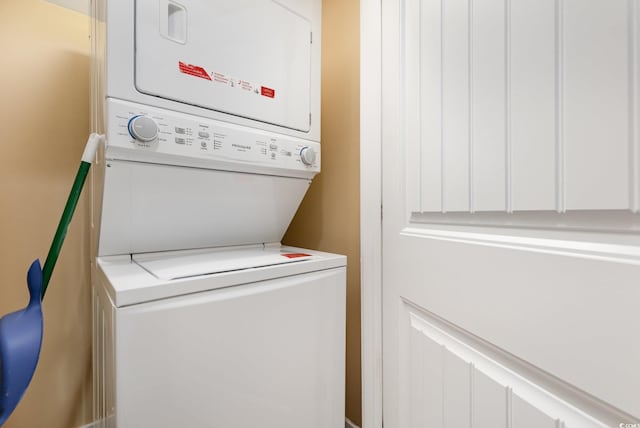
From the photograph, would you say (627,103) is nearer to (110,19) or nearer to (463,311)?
(463,311)

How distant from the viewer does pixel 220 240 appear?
1.23m

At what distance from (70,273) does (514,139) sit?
1.90 m

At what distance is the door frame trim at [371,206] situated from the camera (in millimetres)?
1206

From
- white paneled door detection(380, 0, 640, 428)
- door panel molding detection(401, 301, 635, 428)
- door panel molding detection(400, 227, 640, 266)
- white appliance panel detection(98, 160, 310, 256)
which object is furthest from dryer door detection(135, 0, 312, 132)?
door panel molding detection(401, 301, 635, 428)

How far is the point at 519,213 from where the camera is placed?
2.07ft

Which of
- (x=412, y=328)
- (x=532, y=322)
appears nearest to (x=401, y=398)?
(x=412, y=328)

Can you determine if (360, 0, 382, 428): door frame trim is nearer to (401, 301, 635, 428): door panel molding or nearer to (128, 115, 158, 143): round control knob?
(401, 301, 635, 428): door panel molding

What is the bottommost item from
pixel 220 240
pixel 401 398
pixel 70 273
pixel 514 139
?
pixel 401 398

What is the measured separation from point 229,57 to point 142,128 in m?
0.43

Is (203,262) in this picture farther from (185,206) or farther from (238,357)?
(238,357)

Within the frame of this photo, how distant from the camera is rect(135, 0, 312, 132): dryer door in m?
0.88

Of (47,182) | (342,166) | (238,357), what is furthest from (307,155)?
(47,182)

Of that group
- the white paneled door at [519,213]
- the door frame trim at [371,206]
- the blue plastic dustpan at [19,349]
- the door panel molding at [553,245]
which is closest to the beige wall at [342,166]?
the door frame trim at [371,206]

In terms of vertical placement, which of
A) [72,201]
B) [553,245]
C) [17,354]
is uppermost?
[72,201]
